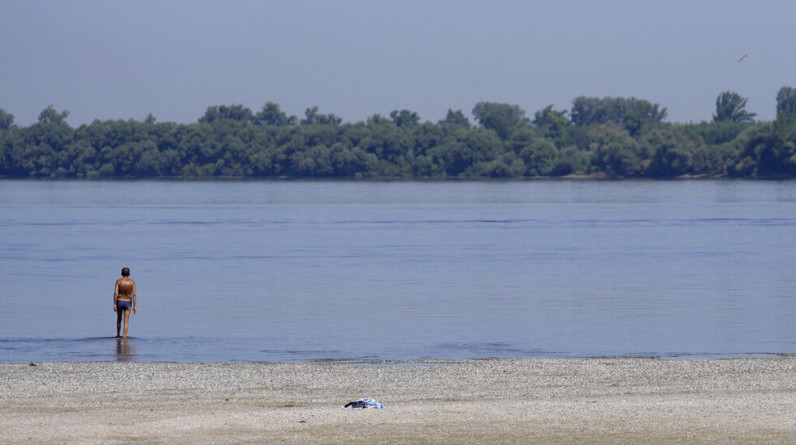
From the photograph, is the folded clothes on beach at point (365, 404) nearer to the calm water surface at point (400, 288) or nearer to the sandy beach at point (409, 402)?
the sandy beach at point (409, 402)

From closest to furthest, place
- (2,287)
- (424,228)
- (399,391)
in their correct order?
(399,391)
(2,287)
(424,228)

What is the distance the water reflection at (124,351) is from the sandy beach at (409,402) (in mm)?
1666

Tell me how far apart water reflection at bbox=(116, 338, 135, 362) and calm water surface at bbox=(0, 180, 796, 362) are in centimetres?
6

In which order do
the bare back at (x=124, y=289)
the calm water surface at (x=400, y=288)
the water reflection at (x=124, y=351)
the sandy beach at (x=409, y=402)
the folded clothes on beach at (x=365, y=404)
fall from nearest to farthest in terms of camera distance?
the sandy beach at (x=409, y=402) < the folded clothes on beach at (x=365, y=404) < the water reflection at (x=124, y=351) < the calm water surface at (x=400, y=288) < the bare back at (x=124, y=289)

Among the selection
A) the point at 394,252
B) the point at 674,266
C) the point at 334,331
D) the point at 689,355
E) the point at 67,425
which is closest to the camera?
the point at 67,425

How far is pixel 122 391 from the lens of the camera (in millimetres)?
17969

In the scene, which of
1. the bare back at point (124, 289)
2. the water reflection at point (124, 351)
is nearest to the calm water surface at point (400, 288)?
the water reflection at point (124, 351)

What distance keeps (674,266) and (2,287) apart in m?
25.4

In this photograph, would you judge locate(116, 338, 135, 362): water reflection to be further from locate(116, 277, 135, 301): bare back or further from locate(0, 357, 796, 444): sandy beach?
locate(0, 357, 796, 444): sandy beach

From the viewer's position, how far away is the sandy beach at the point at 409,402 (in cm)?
1346

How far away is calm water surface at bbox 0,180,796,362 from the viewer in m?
26.1

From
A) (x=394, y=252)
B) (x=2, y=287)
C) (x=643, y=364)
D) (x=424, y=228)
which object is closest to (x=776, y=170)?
(x=424, y=228)

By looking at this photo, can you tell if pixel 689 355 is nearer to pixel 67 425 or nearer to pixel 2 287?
pixel 67 425

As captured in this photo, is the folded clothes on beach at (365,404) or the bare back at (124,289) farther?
the bare back at (124,289)
